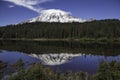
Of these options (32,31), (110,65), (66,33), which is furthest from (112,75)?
(32,31)

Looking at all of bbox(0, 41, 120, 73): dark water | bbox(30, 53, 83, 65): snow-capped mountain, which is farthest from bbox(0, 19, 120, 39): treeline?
bbox(30, 53, 83, 65): snow-capped mountain

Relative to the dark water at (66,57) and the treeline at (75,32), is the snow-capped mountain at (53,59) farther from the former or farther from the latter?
the treeline at (75,32)

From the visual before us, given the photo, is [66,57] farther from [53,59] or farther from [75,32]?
[75,32]

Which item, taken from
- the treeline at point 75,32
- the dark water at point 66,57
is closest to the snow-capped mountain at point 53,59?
the dark water at point 66,57

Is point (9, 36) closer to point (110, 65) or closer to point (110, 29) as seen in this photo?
point (110, 29)

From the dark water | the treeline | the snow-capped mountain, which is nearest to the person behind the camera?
the dark water

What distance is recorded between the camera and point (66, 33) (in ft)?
523

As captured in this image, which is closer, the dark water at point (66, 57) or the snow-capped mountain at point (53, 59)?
the dark water at point (66, 57)

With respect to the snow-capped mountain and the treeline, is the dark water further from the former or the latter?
the treeline

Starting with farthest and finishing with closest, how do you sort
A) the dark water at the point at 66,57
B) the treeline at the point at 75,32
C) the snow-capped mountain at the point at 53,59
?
the treeline at the point at 75,32
the snow-capped mountain at the point at 53,59
the dark water at the point at 66,57

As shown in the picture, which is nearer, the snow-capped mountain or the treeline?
the snow-capped mountain

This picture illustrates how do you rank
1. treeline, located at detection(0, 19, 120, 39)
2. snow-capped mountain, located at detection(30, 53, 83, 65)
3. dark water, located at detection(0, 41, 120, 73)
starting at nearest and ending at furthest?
1. dark water, located at detection(0, 41, 120, 73)
2. snow-capped mountain, located at detection(30, 53, 83, 65)
3. treeline, located at detection(0, 19, 120, 39)

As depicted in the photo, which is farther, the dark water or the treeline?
the treeline

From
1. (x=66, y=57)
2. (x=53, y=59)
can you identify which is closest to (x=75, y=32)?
(x=66, y=57)
